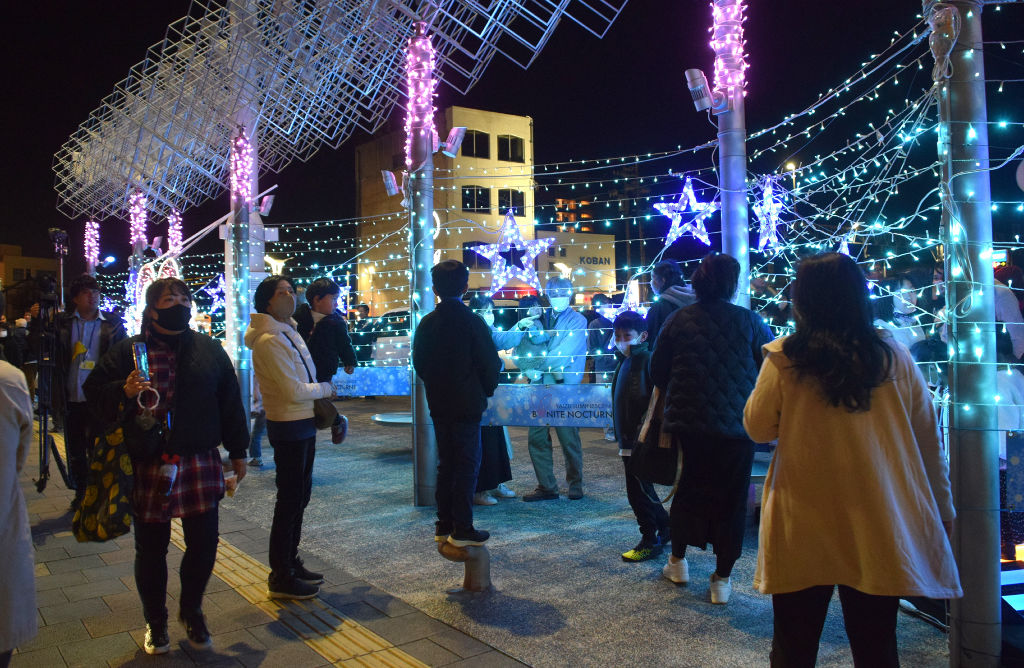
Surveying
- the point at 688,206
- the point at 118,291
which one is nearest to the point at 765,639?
the point at 688,206

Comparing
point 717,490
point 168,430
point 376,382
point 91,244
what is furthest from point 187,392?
point 91,244

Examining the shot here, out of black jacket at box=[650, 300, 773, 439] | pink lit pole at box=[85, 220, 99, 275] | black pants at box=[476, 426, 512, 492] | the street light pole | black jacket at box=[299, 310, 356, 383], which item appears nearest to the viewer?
the street light pole

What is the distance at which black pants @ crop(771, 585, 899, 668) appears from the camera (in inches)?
89.4

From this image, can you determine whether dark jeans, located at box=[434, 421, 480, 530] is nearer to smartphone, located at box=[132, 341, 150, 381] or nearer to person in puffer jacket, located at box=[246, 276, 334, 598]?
person in puffer jacket, located at box=[246, 276, 334, 598]

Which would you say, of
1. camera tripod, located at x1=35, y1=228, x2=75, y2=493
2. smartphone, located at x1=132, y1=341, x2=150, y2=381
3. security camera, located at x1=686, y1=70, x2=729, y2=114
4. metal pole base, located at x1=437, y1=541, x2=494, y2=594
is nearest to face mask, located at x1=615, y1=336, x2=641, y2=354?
metal pole base, located at x1=437, y1=541, x2=494, y2=594

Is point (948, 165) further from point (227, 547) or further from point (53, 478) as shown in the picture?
point (53, 478)

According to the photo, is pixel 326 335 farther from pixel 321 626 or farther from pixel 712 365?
pixel 712 365

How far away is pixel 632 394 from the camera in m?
4.82

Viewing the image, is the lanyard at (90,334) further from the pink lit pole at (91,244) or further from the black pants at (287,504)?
the pink lit pole at (91,244)

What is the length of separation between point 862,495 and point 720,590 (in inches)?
74.8

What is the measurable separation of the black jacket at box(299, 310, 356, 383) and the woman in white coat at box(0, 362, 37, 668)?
2410 millimetres

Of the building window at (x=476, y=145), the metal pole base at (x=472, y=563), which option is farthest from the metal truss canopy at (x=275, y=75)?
the building window at (x=476, y=145)

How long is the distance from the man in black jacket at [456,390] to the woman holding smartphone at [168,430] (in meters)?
1.15

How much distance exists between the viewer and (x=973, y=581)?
300cm
